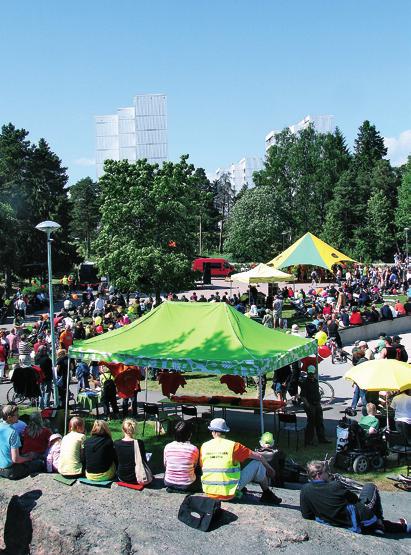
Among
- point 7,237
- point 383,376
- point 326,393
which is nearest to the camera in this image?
point 383,376

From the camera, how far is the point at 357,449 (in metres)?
10.1

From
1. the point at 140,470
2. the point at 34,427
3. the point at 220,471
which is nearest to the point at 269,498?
the point at 220,471

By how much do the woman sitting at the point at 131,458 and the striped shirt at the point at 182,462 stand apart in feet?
1.42

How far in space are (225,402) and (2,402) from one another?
6.36m

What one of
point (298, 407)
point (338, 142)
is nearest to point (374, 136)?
point (338, 142)

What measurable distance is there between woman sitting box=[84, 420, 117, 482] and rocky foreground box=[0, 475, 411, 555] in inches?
8.8

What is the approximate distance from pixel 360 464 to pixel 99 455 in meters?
4.46

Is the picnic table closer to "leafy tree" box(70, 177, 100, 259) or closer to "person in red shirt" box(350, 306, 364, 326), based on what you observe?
"person in red shirt" box(350, 306, 364, 326)

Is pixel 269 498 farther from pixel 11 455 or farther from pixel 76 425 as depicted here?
pixel 11 455

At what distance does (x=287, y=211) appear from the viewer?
61.5 metres

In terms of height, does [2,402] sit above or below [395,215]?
below

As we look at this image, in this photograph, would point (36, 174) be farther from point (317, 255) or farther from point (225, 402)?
point (225, 402)

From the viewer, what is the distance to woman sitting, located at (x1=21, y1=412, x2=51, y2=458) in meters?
9.06

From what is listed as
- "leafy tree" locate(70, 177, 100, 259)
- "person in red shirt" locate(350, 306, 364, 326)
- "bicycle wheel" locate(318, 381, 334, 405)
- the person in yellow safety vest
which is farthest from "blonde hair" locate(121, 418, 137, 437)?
"leafy tree" locate(70, 177, 100, 259)
